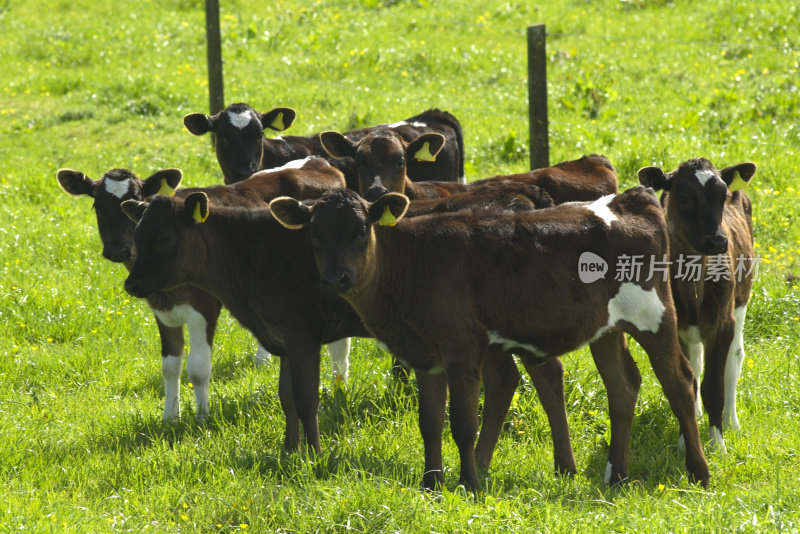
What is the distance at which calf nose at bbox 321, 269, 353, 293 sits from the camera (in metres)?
6.09

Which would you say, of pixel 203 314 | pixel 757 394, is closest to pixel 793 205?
pixel 757 394

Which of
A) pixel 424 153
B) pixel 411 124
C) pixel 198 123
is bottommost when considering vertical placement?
pixel 424 153

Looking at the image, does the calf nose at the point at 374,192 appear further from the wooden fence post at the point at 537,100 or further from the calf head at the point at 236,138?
the wooden fence post at the point at 537,100

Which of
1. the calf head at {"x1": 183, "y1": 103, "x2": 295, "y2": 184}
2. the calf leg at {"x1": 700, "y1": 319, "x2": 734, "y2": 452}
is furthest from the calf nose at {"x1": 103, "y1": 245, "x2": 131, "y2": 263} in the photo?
the calf leg at {"x1": 700, "y1": 319, "x2": 734, "y2": 452}

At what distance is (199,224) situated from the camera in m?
7.43

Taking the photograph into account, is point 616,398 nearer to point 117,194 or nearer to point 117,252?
point 117,252

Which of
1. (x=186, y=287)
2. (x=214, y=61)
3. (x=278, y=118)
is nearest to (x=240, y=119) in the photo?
(x=278, y=118)

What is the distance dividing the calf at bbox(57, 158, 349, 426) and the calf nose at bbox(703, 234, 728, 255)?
3166 millimetres

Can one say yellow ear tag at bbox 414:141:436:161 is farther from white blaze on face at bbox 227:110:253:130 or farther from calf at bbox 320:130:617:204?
white blaze on face at bbox 227:110:253:130

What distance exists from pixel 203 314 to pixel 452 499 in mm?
3087

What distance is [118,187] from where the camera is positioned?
27.8 ft

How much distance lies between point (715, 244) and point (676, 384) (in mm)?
1140

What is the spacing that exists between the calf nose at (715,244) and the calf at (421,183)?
140cm

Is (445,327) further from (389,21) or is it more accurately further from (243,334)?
(389,21)
